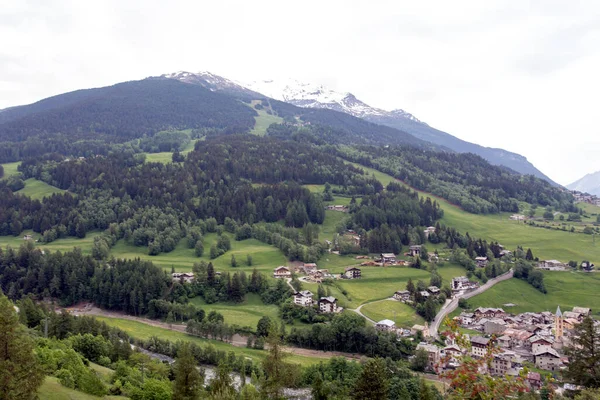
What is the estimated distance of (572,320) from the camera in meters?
79.9

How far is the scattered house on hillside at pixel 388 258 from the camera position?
11681cm

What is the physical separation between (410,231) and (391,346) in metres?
70.8

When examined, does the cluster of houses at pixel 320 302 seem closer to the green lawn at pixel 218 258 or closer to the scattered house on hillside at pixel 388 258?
the green lawn at pixel 218 258

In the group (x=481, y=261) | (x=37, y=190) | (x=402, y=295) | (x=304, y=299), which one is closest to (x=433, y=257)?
(x=481, y=261)

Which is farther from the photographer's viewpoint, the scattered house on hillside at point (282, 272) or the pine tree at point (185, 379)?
the scattered house on hillside at point (282, 272)

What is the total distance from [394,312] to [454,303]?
16.9 m

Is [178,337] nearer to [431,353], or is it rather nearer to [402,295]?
[431,353]

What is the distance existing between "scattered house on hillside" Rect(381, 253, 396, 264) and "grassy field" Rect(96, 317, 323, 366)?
53.7 metres

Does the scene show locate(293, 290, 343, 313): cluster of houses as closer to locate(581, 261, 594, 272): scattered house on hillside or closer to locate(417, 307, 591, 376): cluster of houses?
locate(417, 307, 591, 376): cluster of houses

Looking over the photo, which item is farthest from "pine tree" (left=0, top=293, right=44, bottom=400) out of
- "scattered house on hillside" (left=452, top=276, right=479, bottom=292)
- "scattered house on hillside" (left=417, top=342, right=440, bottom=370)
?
"scattered house on hillside" (left=452, top=276, right=479, bottom=292)

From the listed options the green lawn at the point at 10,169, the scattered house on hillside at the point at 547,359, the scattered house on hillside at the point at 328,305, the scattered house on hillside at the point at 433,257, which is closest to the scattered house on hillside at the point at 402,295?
the scattered house on hillside at the point at 328,305

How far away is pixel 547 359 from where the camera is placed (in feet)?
222

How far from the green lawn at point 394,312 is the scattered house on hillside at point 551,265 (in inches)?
1977

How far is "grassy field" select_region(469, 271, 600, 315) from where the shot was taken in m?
95.4
